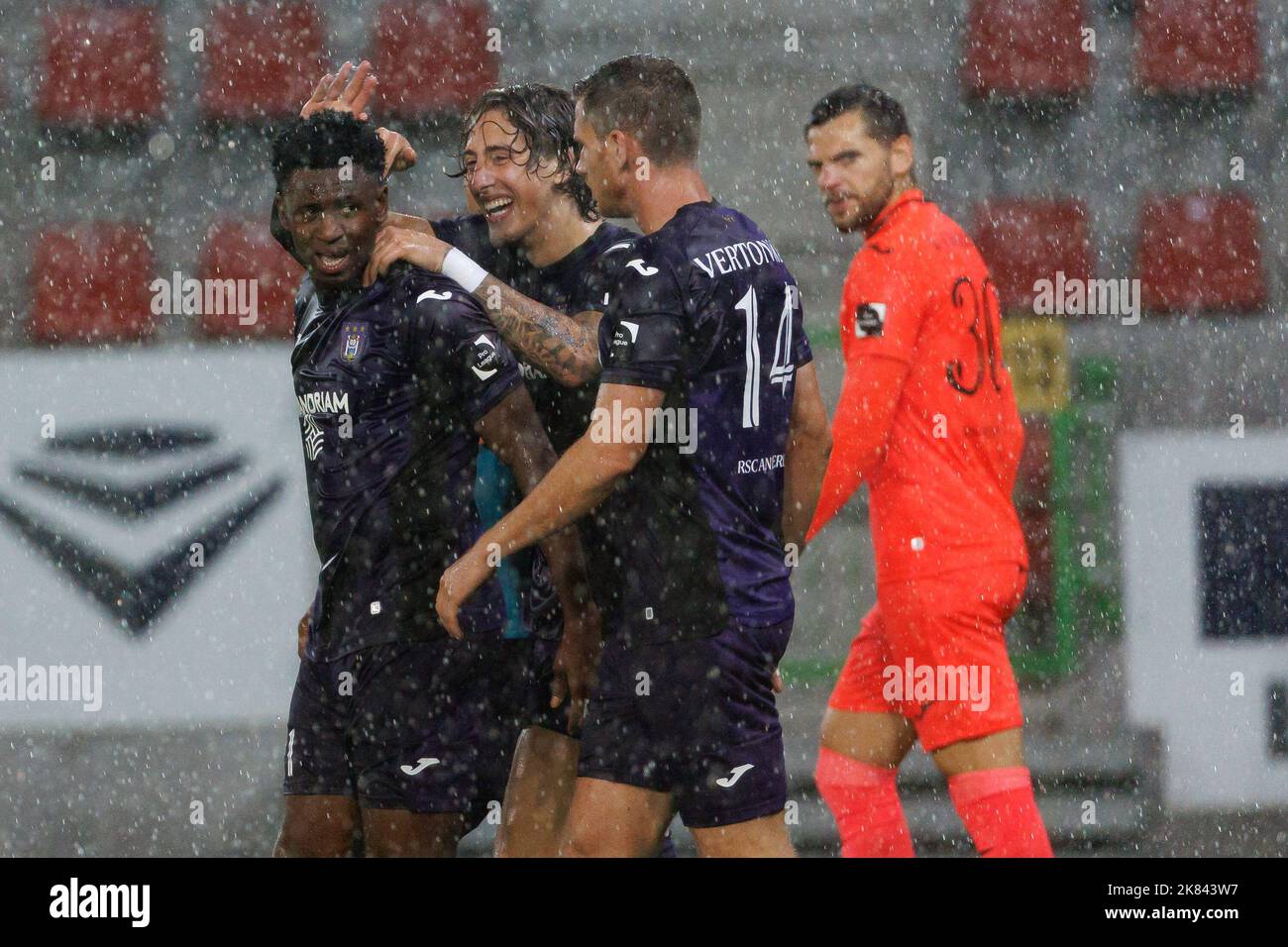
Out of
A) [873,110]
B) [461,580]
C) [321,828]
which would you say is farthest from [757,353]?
[321,828]

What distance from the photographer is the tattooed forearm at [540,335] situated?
170 inches

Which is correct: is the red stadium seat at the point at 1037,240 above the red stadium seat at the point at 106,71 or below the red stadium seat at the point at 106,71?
below

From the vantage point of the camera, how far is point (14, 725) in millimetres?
7898

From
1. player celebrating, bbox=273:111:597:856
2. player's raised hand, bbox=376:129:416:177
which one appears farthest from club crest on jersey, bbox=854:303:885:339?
player's raised hand, bbox=376:129:416:177

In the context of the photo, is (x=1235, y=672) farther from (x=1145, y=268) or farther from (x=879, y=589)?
(x=879, y=589)

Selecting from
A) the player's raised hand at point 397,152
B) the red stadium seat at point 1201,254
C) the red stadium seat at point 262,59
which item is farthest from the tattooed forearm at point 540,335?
the red stadium seat at point 1201,254

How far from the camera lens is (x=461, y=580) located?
3812 mm

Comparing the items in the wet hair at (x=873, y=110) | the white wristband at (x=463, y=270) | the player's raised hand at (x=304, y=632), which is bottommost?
the player's raised hand at (x=304, y=632)

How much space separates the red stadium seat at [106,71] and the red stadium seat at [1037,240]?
13.8 ft

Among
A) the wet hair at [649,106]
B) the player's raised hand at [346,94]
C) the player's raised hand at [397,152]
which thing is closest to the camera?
the wet hair at [649,106]

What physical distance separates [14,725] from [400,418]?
4728mm

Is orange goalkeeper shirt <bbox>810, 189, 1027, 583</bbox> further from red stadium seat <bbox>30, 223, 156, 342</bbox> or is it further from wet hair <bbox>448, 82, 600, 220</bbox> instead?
red stadium seat <bbox>30, 223, 156, 342</bbox>

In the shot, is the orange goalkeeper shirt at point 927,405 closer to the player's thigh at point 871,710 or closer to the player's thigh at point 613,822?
the player's thigh at point 871,710
